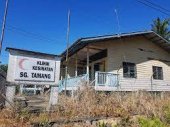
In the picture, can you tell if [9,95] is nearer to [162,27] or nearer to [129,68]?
[129,68]

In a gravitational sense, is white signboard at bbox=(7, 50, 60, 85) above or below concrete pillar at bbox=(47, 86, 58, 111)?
above

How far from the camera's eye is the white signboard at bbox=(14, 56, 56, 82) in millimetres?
8188

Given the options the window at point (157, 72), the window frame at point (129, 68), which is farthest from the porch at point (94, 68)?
the window at point (157, 72)

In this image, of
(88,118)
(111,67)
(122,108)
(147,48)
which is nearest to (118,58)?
(111,67)

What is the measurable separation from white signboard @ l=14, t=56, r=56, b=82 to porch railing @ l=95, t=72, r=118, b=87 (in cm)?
865

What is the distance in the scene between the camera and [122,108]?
9148mm

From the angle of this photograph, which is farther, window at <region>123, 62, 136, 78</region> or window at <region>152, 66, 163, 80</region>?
window at <region>152, 66, 163, 80</region>

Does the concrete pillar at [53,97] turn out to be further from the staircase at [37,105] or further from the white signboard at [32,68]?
the staircase at [37,105]

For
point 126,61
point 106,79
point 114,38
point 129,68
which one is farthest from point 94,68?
point 106,79

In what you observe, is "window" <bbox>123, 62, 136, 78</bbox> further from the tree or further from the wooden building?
the tree

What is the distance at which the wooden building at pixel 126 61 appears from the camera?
61.0ft

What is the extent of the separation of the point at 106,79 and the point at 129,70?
12.5 feet

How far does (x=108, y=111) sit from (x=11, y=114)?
3505mm

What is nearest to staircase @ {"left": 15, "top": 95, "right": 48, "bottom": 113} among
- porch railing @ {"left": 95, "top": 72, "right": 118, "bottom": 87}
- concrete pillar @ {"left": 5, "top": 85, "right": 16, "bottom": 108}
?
concrete pillar @ {"left": 5, "top": 85, "right": 16, "bottom": 108}
